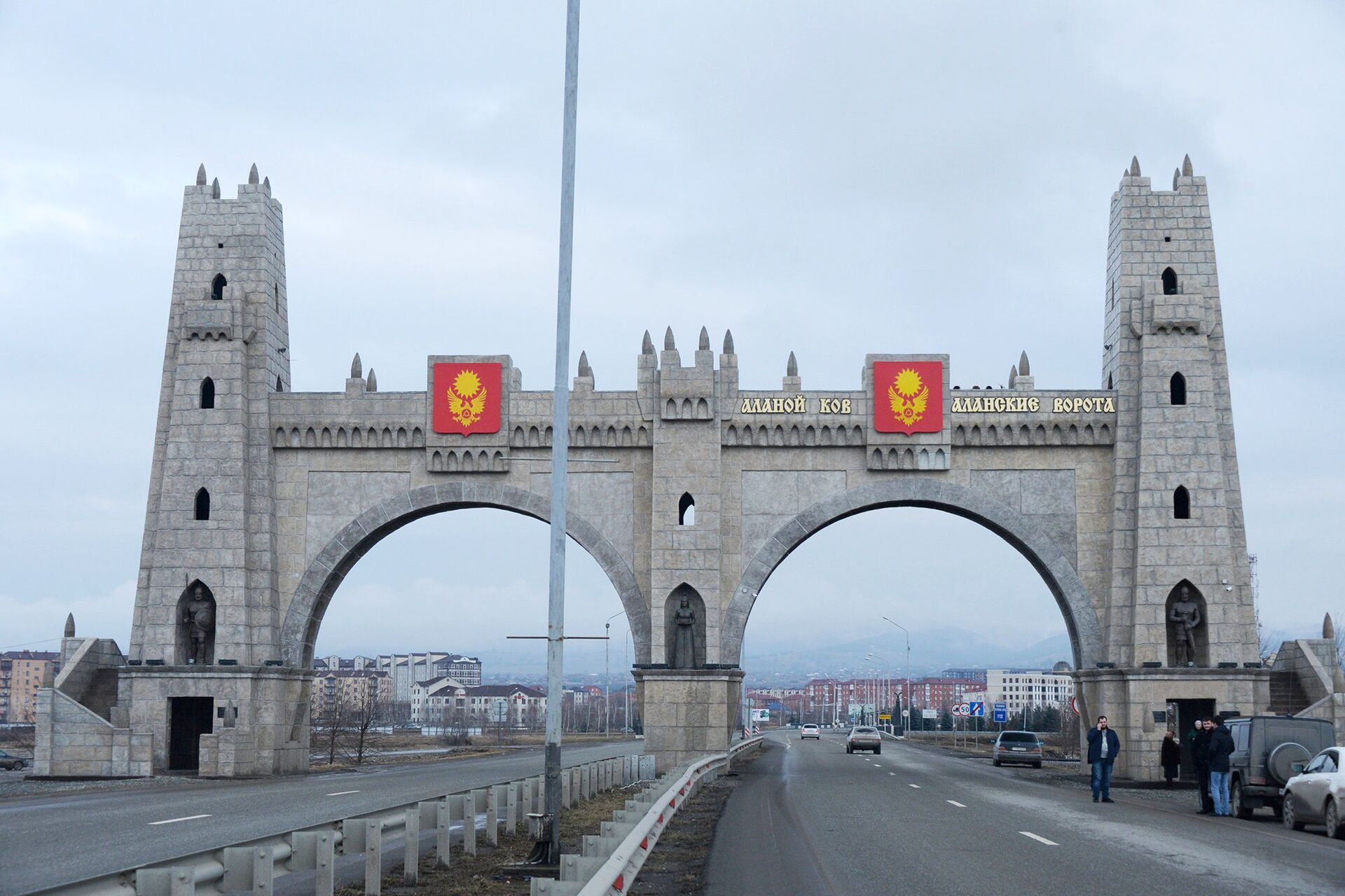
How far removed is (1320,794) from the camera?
20312 millimetres

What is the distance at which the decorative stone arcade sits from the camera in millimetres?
37656

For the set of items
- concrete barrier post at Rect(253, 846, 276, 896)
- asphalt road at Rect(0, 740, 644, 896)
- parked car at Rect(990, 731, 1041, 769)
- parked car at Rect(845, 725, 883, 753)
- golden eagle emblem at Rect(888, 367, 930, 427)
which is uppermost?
golden eagle emblem at Rect(888, 367, 930, 427)

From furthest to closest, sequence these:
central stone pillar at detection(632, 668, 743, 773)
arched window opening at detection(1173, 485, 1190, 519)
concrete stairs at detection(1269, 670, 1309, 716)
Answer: central stone pillar at detection(632, 668, 743, 773)
arched window opening at detection(1173, 485, 1190, 519)
concrete stairs at detection(1269, 670, 1309, 716)

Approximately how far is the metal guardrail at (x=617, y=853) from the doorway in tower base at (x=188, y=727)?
22.8 m

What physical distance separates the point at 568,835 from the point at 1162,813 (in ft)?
39.5

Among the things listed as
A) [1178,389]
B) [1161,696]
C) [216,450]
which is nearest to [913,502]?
[1178,389]

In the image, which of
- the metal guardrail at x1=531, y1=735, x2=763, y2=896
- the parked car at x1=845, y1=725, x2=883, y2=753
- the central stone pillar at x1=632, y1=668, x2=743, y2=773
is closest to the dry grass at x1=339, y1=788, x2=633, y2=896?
the metal guardrail at x1=531, y1=735, x2=763, y2=896

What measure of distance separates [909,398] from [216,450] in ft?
66.9

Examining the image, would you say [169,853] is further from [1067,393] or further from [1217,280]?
[1217,280]

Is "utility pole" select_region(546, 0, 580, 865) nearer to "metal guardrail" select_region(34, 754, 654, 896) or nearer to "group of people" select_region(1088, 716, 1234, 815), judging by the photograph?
"metal guardrail" select_region(34, 754, 654, 896)

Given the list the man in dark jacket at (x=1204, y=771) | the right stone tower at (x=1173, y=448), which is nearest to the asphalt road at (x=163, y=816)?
the man in dark jacket at (x=1204, y=771)

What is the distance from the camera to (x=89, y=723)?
37062mm

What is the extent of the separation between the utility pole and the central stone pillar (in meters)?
21.3

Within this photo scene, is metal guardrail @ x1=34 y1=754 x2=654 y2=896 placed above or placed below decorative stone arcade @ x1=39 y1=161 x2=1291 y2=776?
below
